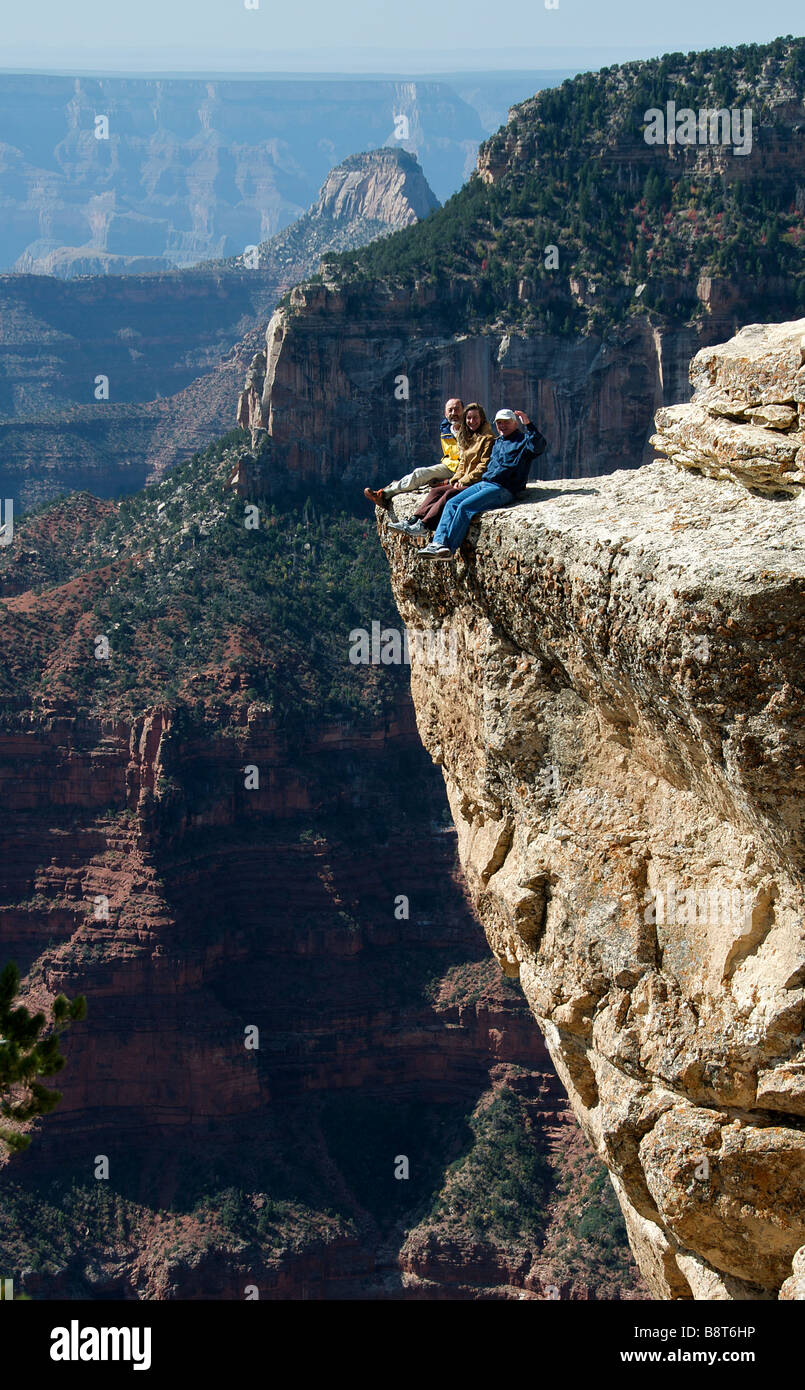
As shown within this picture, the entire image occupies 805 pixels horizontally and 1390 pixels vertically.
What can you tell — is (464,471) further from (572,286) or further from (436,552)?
(572,286)

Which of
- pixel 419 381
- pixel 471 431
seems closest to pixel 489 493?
pixel 471 431

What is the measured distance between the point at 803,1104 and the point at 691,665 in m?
2.92

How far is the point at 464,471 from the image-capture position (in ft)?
45.6

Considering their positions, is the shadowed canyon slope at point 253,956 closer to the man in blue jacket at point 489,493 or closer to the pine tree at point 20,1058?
the pine tree at point 20,1058

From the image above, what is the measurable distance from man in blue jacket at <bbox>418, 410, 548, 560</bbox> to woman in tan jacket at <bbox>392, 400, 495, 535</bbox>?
265mm

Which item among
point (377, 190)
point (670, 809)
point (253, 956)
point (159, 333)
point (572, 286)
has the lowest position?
point (253, 956)

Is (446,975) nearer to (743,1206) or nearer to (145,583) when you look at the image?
(145,583)

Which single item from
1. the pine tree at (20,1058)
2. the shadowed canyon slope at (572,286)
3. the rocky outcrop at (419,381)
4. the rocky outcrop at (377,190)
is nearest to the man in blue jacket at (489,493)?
the pine tree at (20,1058)

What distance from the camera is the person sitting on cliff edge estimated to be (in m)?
14.5

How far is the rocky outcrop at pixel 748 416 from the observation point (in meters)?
10.9

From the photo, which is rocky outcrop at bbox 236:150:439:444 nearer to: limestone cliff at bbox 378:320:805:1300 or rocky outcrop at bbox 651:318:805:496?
rocky outcrop at bbox 651:318:805:496

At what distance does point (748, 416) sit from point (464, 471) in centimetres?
308

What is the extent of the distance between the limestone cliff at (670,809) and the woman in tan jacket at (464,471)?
0.60 meters

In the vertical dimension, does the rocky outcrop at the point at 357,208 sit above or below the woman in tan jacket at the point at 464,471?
above
